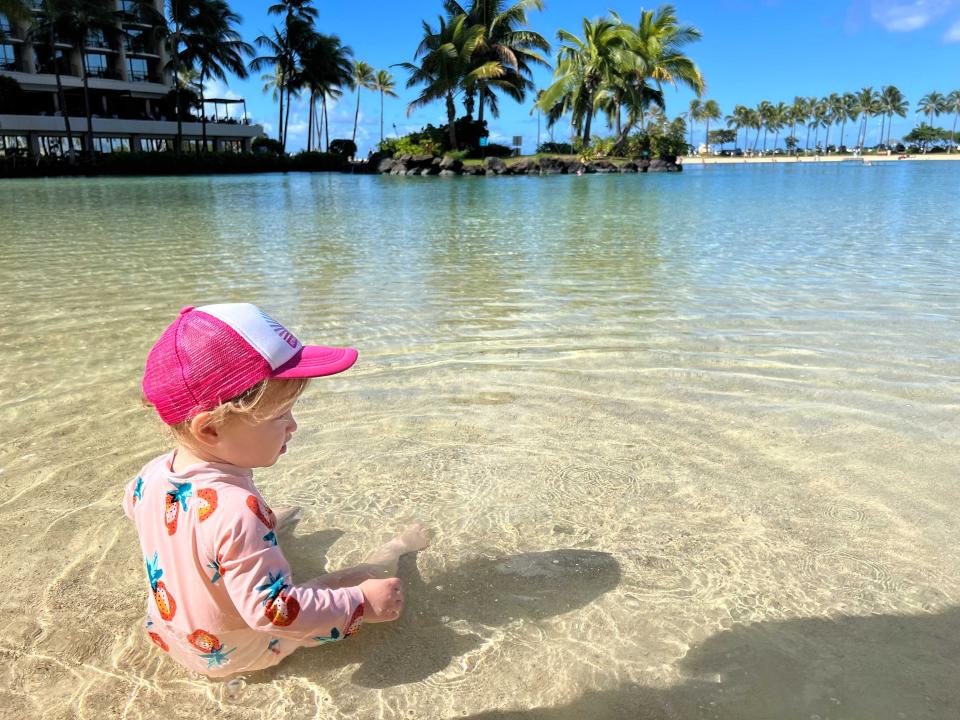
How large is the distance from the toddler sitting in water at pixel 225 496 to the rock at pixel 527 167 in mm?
39563

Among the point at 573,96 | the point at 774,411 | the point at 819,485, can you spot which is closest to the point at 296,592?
the point at 819,485

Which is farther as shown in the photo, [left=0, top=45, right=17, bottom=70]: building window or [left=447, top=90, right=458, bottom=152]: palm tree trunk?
[left=0, top=45, right=17, bottom=70]: building window

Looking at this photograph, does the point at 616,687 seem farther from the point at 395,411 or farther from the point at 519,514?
the point at 395,411

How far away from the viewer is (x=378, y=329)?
4844 millimetres

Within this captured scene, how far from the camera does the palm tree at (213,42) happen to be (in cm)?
4094

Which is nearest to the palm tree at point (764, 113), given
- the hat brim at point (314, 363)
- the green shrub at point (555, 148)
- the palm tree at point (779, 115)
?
the palm tree at point (779, 115)

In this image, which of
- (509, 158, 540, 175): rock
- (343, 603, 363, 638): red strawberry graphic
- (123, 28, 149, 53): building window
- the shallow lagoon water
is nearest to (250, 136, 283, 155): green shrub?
(123, 28, 149, 53): building window

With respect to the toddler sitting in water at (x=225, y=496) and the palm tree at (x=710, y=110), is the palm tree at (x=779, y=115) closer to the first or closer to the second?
the palm tree at (x=710, y=110)

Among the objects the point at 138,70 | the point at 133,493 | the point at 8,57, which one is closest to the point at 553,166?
the point at 138,70

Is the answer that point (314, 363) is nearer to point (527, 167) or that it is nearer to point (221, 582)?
point (221, 582)

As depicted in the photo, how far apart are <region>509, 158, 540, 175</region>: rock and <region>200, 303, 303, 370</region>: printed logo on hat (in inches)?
1557

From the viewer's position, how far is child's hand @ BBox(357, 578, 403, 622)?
1.62 meters

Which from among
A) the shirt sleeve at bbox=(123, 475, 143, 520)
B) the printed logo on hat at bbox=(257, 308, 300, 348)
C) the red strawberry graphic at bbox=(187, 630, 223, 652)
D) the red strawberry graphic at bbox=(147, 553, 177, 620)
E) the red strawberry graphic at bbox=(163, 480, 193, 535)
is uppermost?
the printed logo on hat at bbox=(257, 308, 300, 348)

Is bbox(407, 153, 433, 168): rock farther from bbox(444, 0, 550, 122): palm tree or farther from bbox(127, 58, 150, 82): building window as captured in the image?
bbox(127, 58, 150, 82): building window
